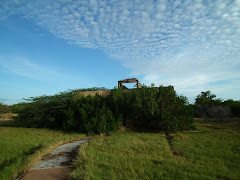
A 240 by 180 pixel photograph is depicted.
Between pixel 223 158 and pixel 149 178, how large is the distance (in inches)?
111

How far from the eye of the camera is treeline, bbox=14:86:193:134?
9.62m

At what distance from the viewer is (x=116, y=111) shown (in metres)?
10.3

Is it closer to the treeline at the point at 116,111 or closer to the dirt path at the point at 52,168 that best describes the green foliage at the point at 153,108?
the treeline at the point at 116,111

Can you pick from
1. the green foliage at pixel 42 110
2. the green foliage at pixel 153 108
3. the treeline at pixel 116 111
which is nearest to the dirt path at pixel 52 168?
the treeline at pixel 116 111

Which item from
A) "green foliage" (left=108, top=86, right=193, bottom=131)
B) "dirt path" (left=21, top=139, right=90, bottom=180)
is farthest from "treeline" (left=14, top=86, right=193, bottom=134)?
"dirt path" (left=21, top=139, right=90, bottom=180)

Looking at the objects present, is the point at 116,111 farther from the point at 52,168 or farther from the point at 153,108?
the point at 52,168

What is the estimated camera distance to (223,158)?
15.3 ft

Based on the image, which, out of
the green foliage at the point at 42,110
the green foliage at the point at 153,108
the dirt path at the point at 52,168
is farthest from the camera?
the green foliage at the point at 42,110

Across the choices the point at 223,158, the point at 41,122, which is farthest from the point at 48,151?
the point at 41,122

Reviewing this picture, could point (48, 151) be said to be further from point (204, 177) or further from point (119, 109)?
point (119, 109)

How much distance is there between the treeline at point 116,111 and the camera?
379 inches

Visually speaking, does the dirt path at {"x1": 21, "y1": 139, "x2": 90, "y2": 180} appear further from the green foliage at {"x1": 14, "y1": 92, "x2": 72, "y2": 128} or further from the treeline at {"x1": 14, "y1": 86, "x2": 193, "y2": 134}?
the green foliage at {"x1": 14, "y1": 92, "x2": 72, "y2": 128}

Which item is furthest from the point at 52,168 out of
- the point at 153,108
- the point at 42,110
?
the point at 42,110

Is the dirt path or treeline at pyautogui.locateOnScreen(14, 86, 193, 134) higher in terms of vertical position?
treeline at pyautogui.locateOnScreen(14, 86, 193, 134)
